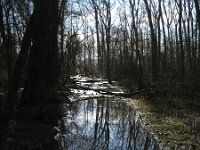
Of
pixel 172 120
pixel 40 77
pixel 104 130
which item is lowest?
pixel 104 130

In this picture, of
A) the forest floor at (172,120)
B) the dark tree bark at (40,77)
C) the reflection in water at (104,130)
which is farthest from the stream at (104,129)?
the dark tree bark at (40,77)

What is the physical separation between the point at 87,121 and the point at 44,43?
4.06m

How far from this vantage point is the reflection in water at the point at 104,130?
10984 mm

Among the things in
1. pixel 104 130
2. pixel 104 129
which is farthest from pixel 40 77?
pixel 104 130

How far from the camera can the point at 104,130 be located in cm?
1372

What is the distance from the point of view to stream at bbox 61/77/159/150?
36.0ft

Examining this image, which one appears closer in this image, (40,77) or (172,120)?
(172,120)

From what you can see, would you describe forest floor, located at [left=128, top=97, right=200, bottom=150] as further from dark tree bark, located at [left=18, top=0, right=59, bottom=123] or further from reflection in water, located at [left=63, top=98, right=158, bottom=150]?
dark tree bark, located at [left=18, top=0, right=59, bottom=123]

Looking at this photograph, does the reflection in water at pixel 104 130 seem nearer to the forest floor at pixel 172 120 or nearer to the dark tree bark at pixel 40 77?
the forest floor at pixel 172 120

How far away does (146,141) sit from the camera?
11297 mm

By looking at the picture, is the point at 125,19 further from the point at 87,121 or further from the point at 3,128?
the point at 3,128

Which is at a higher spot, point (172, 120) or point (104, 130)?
point (172, 120)

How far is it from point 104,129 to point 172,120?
2724 mm

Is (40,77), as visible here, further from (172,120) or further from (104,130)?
(172,120)
